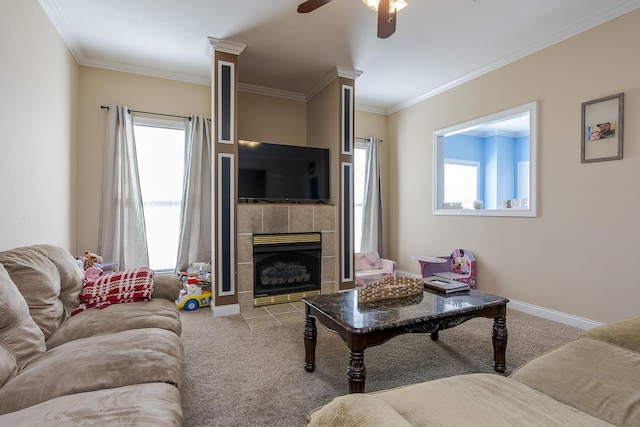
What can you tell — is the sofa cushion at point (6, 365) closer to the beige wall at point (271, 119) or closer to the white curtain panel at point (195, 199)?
the white curtain panel at point (195, 199)

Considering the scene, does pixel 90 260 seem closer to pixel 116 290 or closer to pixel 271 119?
pixel 116 290

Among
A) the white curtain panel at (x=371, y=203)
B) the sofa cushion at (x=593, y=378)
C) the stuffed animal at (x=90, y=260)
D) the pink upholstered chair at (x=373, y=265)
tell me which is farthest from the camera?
the white curtain panel at (x=371, y=203)

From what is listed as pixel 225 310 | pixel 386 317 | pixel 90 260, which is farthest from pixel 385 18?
pixel 90 260

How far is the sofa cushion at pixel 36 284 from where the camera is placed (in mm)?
1567

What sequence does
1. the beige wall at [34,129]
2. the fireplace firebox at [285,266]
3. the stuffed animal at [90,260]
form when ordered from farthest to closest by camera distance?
the fireplace firebox at [285,266] < the stuffed animal at [90,260] < the beige wall at [34,129]

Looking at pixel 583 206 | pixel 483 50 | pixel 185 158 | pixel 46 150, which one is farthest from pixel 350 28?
pixel 46 150

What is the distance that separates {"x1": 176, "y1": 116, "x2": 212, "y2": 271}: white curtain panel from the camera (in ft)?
12.9

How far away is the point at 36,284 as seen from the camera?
1.62 meters

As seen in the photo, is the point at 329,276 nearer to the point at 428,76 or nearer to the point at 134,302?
the point at 134,302

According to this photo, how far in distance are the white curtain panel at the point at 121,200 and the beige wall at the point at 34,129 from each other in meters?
0.33

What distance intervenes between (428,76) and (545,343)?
3.22 meters

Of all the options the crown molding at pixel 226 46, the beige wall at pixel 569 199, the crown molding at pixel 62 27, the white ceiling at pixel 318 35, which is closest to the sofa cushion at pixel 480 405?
the beige wall at pixel 569 199

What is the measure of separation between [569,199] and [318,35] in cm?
290

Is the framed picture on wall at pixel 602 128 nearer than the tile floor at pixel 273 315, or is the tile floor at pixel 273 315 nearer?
the framed picture on wall at pixel 602 128
